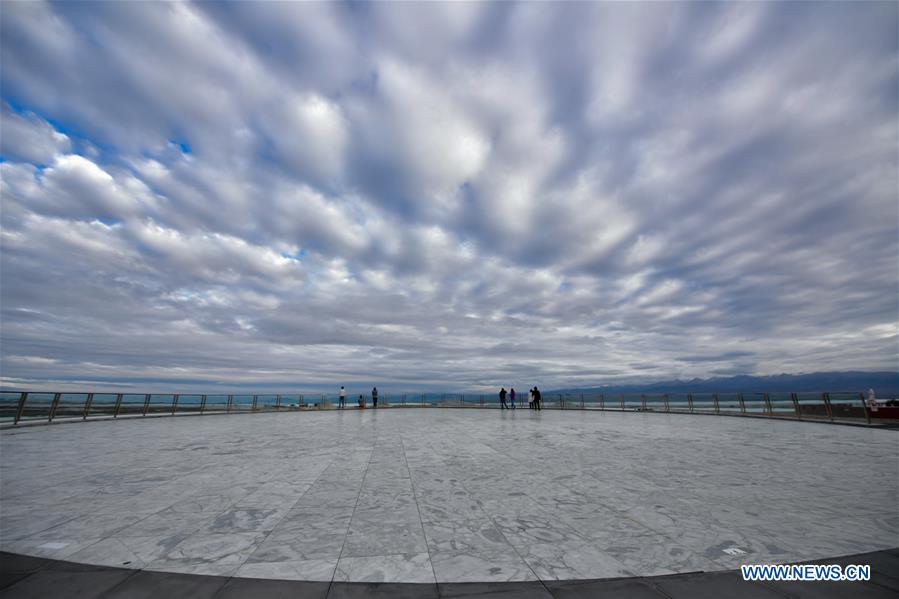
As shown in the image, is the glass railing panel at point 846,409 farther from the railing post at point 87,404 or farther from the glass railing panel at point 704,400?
the railing post at point 87,404

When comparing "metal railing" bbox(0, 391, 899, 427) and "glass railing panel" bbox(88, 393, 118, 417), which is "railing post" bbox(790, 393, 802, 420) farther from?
"glass railing panel" bbox(88, 393, 118, 417)

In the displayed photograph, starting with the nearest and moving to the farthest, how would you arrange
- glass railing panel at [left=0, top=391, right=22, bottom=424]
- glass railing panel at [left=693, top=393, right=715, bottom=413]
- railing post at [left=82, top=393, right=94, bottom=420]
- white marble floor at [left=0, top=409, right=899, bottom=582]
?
white marble floor at [left=0, top=409, right=899, bottom=582] → glass railing panel at [left=0, top=391, right=22, bottom=424] → railing post at [left=82, top=393, right=94, bottom=420] → glass railing panel at [left=693, top=393, right=715, bottom=413]

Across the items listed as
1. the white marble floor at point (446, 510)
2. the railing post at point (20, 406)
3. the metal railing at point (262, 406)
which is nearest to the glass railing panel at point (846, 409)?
the metal railing at point (262, 406)

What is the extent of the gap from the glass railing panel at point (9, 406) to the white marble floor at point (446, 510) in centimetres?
935

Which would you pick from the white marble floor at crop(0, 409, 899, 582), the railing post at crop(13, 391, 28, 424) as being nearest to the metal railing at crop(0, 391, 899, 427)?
the railing post at crop(13, 391, 28, 424)

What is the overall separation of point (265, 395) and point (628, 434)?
1221 inches

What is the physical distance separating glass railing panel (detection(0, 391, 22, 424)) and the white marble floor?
30.7ft

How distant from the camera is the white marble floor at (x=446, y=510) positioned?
402cm

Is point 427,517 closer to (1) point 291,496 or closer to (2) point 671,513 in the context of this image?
(1) point 291,496

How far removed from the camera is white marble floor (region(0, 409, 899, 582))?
13.2 ft

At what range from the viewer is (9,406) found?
57.1ft

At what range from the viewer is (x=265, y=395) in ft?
112

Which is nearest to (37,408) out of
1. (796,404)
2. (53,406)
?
(53,406)

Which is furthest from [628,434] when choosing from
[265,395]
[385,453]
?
[265,395]
